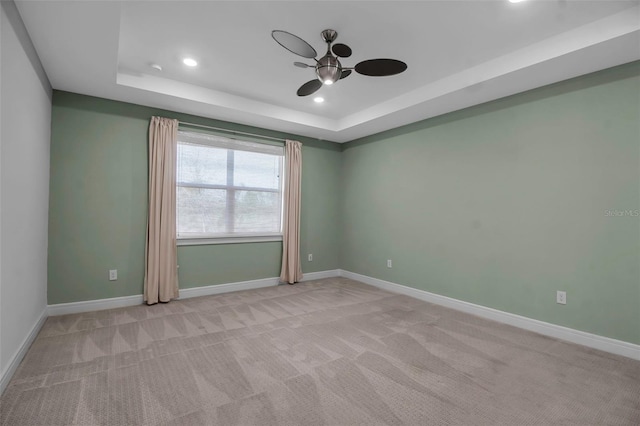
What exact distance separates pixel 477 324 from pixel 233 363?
102 inches

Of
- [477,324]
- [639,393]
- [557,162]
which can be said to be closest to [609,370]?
[639,393]

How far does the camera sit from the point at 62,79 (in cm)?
300

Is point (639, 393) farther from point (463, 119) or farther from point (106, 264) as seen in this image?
point (106, 264)

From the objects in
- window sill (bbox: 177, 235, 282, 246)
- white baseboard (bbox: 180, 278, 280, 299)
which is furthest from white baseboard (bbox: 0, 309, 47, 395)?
window sill (bbox: 177, 235, 282, 246)

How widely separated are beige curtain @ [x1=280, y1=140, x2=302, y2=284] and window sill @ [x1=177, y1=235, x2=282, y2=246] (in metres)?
0.21

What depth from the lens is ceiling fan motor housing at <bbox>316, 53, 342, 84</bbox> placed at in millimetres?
2328

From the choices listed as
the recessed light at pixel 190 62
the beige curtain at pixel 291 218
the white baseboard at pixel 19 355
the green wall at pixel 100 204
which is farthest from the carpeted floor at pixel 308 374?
the recessed light at pixel 190 62

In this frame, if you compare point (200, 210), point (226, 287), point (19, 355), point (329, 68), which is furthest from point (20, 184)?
point (226, 287)

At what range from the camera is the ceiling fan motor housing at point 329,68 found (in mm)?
2328

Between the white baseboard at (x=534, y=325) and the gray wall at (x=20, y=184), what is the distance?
13.6 ft

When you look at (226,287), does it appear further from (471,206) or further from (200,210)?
(471,206)

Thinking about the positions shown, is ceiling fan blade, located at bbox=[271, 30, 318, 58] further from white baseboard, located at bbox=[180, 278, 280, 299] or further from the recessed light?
white baseboard, located at bbox=[180, 278, 280, 299]

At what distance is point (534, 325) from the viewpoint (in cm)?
303

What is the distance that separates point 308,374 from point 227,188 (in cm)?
303
